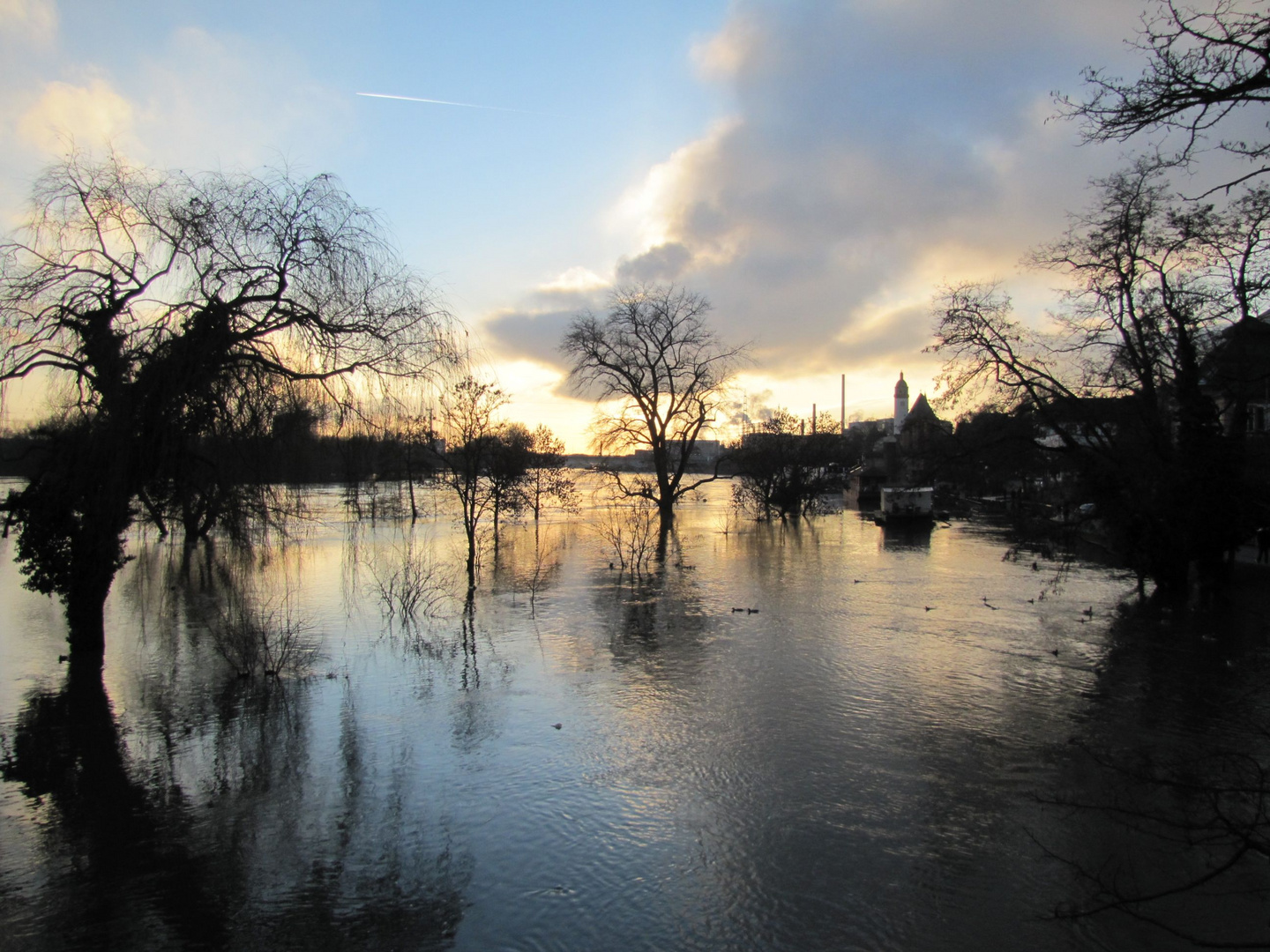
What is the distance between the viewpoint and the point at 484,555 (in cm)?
2850

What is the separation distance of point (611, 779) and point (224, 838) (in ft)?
11.4

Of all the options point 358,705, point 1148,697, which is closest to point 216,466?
point 358,705

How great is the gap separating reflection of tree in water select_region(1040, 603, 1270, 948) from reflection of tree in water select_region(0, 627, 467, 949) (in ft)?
15.1

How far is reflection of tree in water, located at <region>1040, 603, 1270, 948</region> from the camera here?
490 cm

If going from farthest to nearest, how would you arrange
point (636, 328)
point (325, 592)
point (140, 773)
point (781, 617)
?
point (636, 328) → point (325, 592) → point (781, 617) → point (140, 773)

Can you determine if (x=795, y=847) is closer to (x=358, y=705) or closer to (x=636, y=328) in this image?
(x=358, y=705)

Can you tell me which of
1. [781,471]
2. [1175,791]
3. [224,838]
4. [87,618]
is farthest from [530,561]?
[781,471]

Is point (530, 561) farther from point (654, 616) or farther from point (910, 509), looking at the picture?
point (910, 509)

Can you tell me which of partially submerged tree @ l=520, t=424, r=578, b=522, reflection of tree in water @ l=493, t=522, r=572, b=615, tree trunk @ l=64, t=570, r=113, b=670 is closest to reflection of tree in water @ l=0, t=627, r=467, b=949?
tree trunk @ l=64, t=570, r=113, b=670

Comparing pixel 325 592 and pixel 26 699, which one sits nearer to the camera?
pixel 26 699

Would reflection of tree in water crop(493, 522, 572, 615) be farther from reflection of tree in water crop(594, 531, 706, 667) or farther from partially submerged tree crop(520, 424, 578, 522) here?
partially submerged tree crop(520, 424, 578, 522)

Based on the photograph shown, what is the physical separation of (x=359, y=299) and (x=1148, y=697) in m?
11.8

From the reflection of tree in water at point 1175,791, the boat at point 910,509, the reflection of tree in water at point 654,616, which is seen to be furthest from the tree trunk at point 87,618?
the boat at point 910,509

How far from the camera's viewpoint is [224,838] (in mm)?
6945
